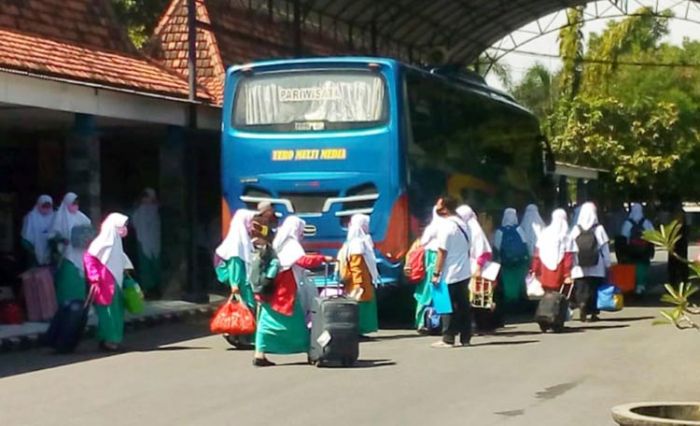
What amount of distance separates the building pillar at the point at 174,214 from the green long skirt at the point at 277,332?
1057 centimetres

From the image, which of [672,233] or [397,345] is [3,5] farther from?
[672,233]

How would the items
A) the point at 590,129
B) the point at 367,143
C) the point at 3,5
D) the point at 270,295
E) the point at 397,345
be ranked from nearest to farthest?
the point at 270,295, the point at 397,345, the point at 367,143, the point at 3,5, the point at 590,129

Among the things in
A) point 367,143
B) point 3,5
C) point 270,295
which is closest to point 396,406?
point 270,295

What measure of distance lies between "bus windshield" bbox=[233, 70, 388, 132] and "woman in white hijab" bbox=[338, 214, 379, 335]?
2.16 meters

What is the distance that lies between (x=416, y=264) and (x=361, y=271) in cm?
109

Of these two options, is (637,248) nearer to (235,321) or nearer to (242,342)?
(242,342)

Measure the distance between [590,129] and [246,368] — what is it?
2938 cm

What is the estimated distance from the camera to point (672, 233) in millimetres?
8516

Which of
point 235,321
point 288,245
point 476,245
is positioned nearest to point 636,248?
point 476,245

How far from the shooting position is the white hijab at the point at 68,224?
18.1 meters

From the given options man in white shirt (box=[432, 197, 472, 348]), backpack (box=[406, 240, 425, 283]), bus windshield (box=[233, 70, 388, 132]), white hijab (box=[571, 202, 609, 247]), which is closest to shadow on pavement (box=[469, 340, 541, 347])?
man in white shirt (box=[432, 197, 472, 348])

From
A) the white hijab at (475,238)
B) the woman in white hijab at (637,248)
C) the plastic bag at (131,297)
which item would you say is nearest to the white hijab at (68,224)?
the plastic bag at (131,297)

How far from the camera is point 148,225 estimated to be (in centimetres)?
2575

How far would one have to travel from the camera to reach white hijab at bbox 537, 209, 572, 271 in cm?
1941
